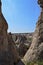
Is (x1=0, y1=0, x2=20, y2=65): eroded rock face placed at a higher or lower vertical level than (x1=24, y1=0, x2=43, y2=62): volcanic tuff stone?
higher

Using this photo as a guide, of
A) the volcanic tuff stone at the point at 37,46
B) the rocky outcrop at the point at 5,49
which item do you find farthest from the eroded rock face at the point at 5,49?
the volcanic tuff stone at the point at 37,46

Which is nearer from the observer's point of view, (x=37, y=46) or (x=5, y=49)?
(x=5, y=49)

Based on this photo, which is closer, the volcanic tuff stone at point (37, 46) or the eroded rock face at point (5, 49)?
the eroded rock face at point (5, 49)

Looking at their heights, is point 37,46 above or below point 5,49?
below

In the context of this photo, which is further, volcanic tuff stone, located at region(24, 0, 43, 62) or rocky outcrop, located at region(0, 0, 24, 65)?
volcanic tuff stone, located at region(24, 0, 43, 62)

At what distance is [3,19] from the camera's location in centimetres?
1544

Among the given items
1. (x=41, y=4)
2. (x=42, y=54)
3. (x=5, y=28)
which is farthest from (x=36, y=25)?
(x=5, y=28)

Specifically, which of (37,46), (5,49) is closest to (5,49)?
(5,49)

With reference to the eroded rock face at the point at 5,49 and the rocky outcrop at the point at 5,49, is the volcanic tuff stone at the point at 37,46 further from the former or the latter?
the eroded rock face at the point at 5,49

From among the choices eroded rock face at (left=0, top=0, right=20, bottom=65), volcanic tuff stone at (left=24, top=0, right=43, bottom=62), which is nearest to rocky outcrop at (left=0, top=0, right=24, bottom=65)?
eroded rock face at (left=0, top=0, right=20, bottom=65)

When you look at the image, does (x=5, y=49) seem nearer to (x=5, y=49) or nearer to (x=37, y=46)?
(x=5, y=49)

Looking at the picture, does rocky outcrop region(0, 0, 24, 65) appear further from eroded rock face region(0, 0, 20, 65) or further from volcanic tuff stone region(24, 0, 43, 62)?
volcanic tuff stone region(24, 0, 43, 62)

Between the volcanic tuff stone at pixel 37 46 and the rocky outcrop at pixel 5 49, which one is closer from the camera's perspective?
the rocky outcrop at pixel 5 49

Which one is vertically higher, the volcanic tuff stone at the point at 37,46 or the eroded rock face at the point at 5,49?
the eroded rock face at the point at 5,49
